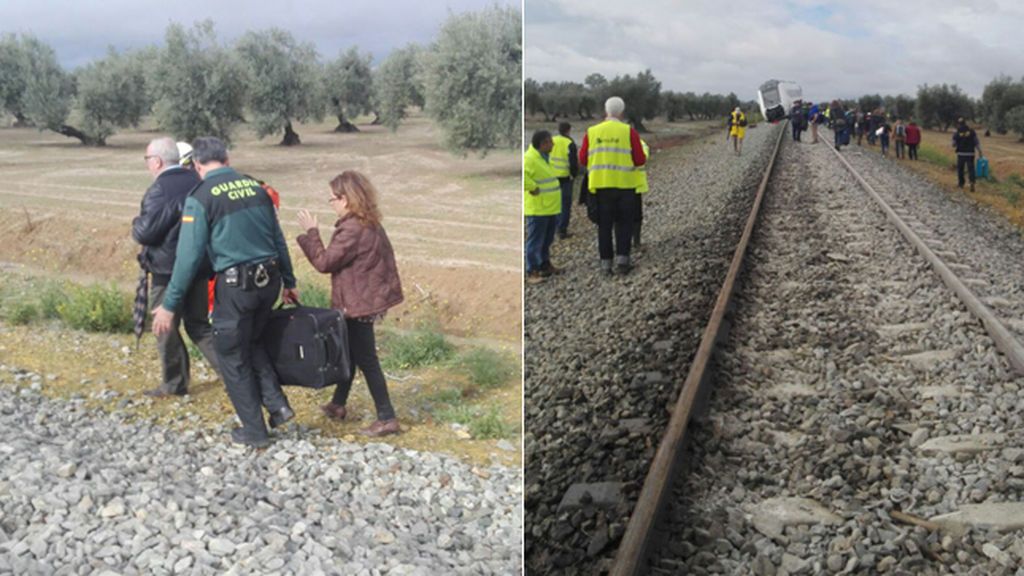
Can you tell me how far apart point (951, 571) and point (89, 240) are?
4.33 metres

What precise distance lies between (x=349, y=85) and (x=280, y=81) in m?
0.46

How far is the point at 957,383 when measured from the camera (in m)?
2.99

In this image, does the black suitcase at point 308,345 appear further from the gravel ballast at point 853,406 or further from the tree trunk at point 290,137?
the gravel ballast at point 853,406

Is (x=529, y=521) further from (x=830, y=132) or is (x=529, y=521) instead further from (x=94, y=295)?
(x=94, y=295)

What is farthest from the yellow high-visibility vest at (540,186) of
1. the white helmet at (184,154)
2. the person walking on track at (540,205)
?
the white helmet at (184,154)

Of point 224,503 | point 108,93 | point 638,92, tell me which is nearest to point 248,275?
point 224,503

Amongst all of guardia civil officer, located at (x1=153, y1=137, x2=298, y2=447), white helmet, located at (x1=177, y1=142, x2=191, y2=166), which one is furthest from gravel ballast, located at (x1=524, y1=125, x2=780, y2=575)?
white helmet, located at (x1=177, y1=142, x2=191, y2=166)

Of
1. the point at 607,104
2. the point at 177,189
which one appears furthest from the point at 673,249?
the point at 177,189

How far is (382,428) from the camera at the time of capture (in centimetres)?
398

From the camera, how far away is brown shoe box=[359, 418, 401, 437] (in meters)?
3.96

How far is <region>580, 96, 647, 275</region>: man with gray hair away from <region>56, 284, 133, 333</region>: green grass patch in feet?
9.39

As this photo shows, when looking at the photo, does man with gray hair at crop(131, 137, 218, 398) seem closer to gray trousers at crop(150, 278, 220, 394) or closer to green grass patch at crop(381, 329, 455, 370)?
gray trousers at crop(150, 278, 220, 394)

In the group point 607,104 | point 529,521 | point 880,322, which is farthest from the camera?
point 880,322

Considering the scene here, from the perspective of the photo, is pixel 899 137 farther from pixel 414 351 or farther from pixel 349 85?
pixel 349 85
